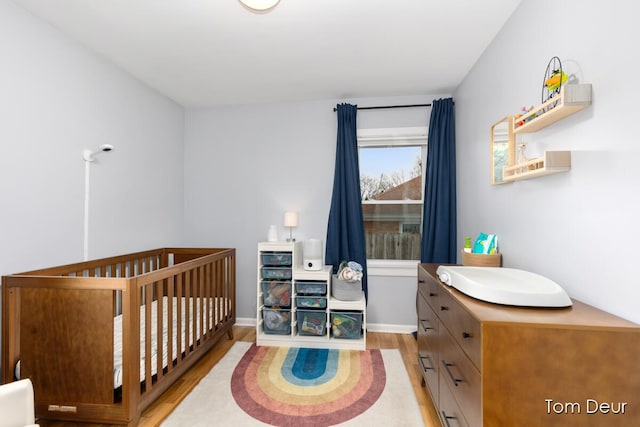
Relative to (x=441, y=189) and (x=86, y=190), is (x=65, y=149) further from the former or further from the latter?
(x=441, y=189)

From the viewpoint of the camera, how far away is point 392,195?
3301 millimetres

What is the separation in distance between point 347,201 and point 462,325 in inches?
78.6

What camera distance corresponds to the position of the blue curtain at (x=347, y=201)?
3.13 metres

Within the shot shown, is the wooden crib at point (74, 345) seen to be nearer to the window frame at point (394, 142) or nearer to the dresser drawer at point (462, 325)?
the dresser drawer at point (462, 325)

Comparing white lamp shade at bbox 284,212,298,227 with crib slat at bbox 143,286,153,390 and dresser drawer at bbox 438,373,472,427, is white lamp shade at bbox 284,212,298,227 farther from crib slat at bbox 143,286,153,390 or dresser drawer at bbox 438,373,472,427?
dresser drawer at bbox 438,373,472,427

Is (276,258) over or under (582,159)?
under

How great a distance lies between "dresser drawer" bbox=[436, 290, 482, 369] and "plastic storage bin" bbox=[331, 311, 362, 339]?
50.5 inches

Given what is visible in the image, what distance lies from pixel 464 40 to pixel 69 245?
10.3ft

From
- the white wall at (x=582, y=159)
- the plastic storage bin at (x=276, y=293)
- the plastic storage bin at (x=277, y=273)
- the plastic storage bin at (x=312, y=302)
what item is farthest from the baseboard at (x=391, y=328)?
the white wall at (x=582, y=159)

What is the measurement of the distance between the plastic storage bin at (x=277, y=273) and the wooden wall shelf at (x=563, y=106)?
2146 millimetres

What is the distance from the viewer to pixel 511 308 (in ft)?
3.82

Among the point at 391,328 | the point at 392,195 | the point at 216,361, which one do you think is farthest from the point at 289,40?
the point at 391,328

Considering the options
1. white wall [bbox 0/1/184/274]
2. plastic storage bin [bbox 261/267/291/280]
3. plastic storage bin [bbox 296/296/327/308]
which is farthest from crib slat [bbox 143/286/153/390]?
plastic storage bin [bbox 296/296/327/308]

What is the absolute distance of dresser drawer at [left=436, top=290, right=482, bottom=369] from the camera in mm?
1090
